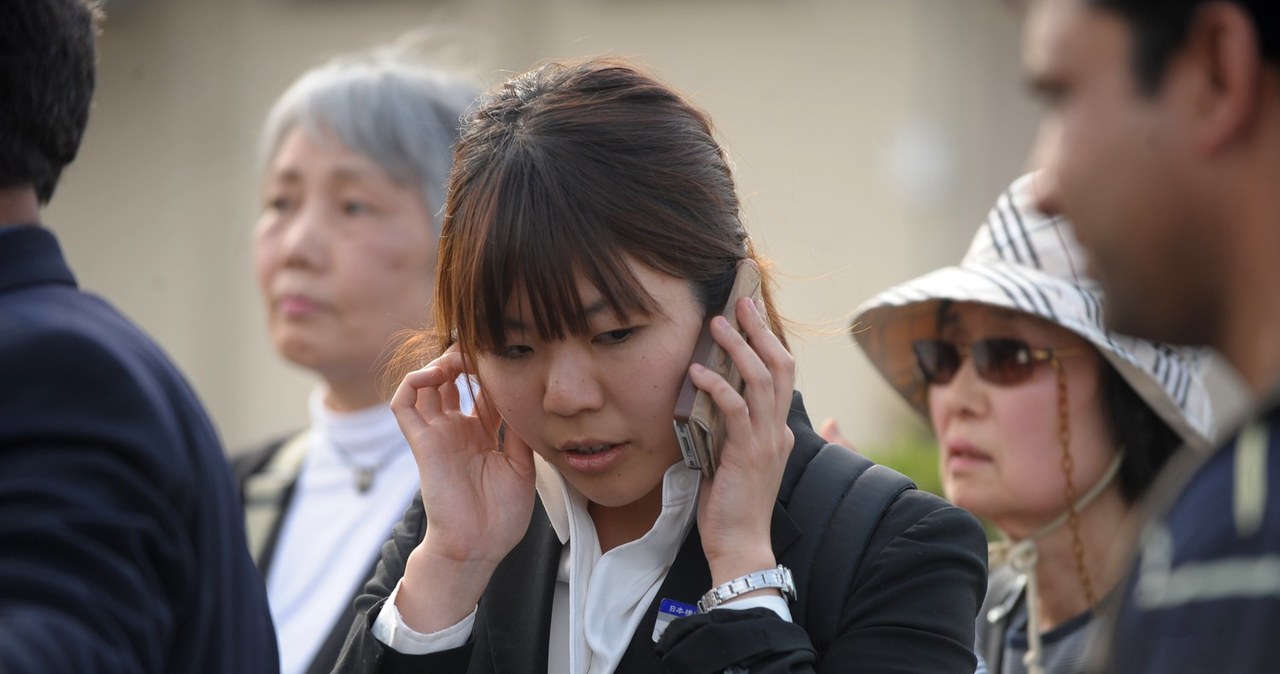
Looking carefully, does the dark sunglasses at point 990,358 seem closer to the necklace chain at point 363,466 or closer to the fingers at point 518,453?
the fingers at point 518,453

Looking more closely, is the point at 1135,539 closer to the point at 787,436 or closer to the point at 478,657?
the point at 787,436

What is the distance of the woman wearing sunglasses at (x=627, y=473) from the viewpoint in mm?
2178

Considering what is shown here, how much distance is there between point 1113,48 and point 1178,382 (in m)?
1.83

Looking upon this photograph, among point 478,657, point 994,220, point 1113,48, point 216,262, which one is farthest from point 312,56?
point 1113,48

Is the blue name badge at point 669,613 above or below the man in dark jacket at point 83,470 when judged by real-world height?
below

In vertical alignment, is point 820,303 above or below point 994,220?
below

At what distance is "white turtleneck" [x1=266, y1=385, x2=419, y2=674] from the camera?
3623 mm

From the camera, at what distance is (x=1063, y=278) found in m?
3.11

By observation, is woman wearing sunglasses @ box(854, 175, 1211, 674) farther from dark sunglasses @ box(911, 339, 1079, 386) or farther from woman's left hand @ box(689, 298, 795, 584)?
woman's left hand @ box(689, 298, 795, 584)

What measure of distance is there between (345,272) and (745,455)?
6.62ft

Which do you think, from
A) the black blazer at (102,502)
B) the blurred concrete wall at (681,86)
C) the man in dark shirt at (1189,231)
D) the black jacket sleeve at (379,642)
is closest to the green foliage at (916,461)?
the black jacket sleeve at (379,642)

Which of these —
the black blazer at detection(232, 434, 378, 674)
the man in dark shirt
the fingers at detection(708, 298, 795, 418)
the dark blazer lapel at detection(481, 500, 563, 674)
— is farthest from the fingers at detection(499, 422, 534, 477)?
the man in dark shirt

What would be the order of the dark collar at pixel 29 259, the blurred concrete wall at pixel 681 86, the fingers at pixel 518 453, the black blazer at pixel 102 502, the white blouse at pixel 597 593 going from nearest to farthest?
the black blazer at pixel 102 502
the dark collar at pixel 29 259
the white blouse at pixel 597 593
the fingers at pixel 518 453
the blurred concrete wall at pixel 681 86

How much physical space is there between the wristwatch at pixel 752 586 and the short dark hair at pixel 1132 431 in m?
1.21
